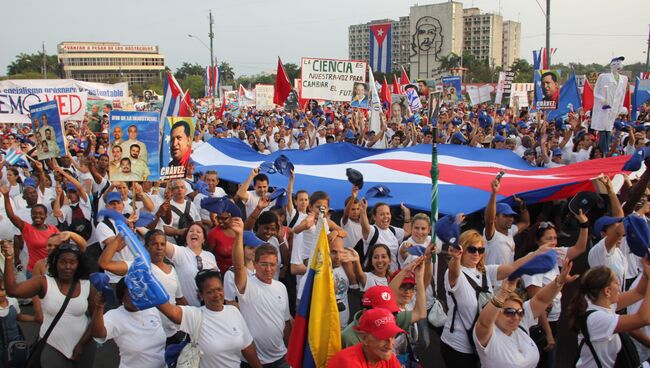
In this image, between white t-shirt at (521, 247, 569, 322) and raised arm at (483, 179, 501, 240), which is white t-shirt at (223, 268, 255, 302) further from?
raised arm at (483, 179, 501, 240)

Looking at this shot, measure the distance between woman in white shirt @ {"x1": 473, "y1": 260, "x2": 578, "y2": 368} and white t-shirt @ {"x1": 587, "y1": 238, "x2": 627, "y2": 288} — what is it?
116cm

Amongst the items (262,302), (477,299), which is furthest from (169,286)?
(477,299)

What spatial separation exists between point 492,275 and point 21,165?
27.4 feet

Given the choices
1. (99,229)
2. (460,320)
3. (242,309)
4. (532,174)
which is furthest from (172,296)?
(532,174)

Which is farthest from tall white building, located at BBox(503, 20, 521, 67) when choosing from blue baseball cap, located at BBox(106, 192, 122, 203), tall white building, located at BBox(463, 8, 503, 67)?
blue baseball cap, located at BBox(106, 192, 122, 203)

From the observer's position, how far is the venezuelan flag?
3.25m

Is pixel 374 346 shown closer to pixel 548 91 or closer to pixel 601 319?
pixel 601 319

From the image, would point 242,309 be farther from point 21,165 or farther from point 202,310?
point 21,165

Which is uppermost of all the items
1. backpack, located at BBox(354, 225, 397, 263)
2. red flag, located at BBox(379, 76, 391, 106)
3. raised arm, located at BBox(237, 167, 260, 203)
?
red flag, located at BBox(379, 76, 391, 106)

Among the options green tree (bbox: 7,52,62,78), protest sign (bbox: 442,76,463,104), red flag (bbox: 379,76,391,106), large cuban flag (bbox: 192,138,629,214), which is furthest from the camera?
green tree (bbox: 7,52,62,78)

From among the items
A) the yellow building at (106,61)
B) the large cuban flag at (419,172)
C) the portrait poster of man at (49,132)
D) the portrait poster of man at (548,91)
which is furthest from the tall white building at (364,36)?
the portrait poster of man at (49,132)

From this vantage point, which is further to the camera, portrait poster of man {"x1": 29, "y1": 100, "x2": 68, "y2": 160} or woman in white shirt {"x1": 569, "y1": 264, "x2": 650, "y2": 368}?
portrait poster of man {"x1": 29, "y1": 100, "x2": 68, "y2": 160}

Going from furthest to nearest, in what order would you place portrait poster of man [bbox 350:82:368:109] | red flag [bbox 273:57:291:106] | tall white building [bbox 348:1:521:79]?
tall white building [bbox 348:1:521:79]
red flag [bbox 273:57:291:106]
portrait poster of man [bbox 350:82:368:109]

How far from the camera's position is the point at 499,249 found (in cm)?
504
